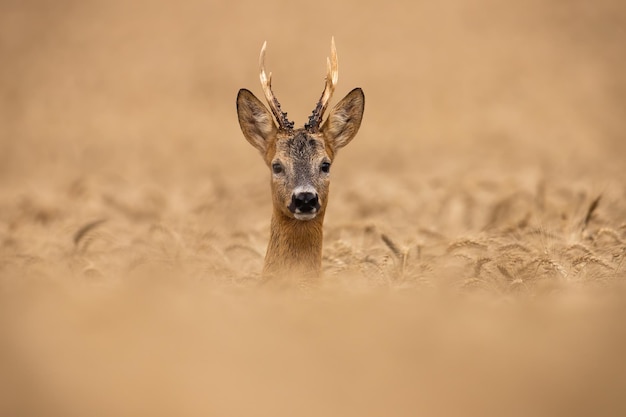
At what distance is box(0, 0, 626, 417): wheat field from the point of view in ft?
12.3

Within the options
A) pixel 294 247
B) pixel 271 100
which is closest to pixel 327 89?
pixel 271 100

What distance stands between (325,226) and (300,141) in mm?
2166

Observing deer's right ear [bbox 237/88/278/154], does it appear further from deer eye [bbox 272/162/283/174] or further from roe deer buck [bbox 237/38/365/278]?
deer eye [bbox 272/162/283/174]

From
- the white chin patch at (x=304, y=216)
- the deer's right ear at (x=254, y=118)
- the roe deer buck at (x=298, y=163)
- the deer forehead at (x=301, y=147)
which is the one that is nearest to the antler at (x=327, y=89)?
the roe deer buck at (x=298, y=163)

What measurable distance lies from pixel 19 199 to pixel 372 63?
28.9ft

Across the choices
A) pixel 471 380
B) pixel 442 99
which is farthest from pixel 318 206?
pixel 442 99

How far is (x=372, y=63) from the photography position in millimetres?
19000

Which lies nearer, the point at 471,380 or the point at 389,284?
the point at 471,380

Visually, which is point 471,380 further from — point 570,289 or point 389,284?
point 389,284

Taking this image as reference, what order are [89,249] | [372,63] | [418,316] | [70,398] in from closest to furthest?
1. [70,398]
2. [418,316]
3. [89,249]
4. [372,63]

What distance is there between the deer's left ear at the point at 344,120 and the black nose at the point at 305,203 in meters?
1.00

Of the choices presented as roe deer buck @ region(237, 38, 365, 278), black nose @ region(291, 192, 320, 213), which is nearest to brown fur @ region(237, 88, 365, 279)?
roe deer buck @ region(237, 38, 365, 278)

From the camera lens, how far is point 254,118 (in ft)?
27.8

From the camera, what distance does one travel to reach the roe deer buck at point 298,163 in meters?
7.67
